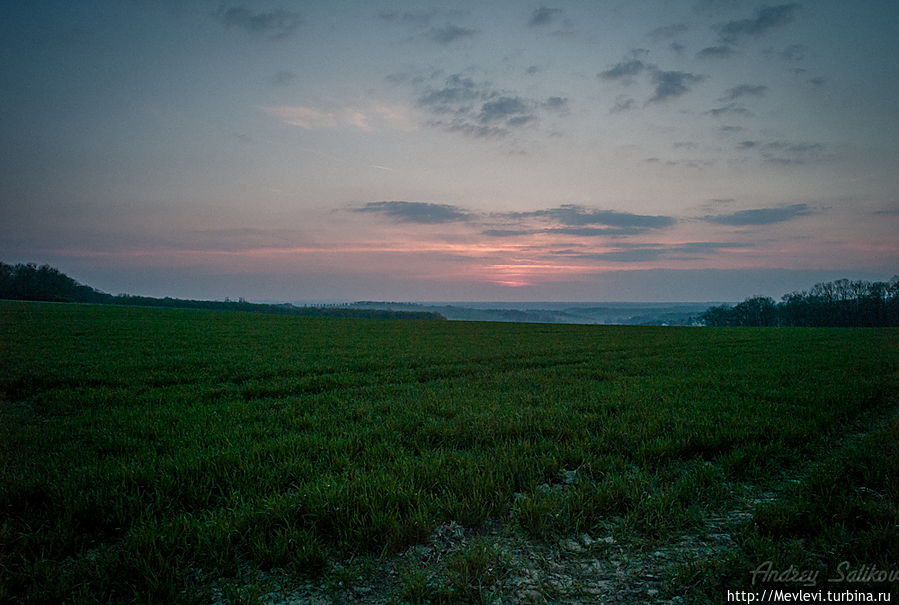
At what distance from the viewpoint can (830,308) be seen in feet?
320

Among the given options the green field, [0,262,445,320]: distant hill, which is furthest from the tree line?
the green field

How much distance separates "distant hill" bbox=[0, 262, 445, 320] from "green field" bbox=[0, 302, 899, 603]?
85.7m

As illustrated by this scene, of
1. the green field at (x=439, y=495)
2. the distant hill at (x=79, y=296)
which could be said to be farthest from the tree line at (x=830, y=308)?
the green field at (x=439, y=495)

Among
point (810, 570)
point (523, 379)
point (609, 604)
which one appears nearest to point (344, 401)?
point (523, 379)

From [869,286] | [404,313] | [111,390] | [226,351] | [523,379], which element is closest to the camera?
[111,390]

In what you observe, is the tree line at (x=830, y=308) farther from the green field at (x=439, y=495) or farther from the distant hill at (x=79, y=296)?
→ the green field at (x=439, y=495)

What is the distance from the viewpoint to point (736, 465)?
541 centimetres

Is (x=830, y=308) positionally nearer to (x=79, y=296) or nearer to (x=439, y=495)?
(x=439, y=495)

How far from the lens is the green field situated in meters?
3.20

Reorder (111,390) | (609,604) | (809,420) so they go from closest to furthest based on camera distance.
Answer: (609,604) → (809,420) → (111,390)

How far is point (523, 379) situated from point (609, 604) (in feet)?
30.8

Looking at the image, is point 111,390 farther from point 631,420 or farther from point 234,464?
point 631,420

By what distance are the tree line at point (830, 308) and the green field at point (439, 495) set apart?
118212 millimetres

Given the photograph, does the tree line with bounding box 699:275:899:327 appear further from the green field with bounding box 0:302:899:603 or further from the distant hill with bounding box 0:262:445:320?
the green field with bounding box 0:302:899:603
